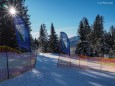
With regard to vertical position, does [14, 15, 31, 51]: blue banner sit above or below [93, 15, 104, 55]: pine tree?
below

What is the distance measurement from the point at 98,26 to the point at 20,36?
2538 inches

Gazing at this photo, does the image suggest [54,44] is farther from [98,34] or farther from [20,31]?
[20,31]

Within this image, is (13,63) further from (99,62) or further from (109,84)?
(99,62)

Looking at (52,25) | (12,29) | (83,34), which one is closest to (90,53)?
(83,34)

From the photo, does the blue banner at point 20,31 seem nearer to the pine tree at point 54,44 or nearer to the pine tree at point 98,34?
the pine tree at point 54,44

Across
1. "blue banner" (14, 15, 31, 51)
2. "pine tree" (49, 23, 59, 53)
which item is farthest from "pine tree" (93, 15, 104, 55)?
"blue banner" (14, 15, 31, 51)

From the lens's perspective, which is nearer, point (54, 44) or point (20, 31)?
point (20, 31)

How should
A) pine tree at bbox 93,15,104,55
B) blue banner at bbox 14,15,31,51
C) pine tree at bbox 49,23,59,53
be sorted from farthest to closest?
pine tree at bbox 93,15,104,55 → pine tree at bbox 49,23,59,53 → blue banner at bbox 14,15,31,51

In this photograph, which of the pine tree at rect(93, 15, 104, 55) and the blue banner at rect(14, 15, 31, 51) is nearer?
the blue banner at rect(14, 15, 31, 51)

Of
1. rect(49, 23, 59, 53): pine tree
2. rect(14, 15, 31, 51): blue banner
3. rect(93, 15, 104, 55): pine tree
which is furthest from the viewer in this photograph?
rect(93, 15, 104, 55): pine tree

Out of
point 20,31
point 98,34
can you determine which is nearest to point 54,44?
point 98,34

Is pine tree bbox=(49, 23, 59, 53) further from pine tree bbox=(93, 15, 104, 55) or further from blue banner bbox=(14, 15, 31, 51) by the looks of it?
blue banner bbox=(14, 15, 31, 51)

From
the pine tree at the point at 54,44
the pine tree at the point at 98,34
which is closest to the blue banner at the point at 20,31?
the pine tree at the point at 54,44

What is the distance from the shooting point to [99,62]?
2867cm
